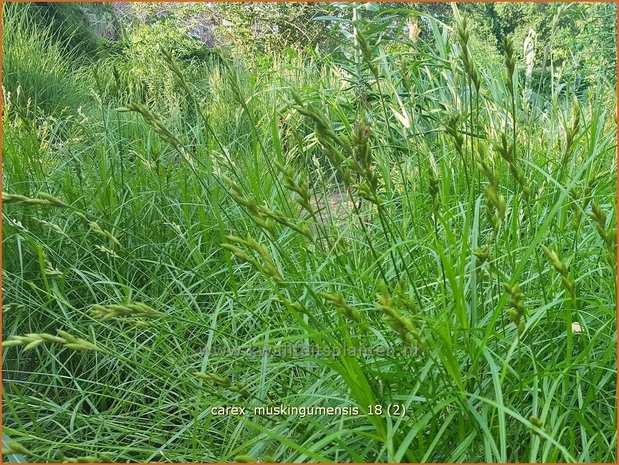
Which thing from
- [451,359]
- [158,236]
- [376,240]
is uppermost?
[451,359]

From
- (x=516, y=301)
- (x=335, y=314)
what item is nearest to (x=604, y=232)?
(x=516, y=301)

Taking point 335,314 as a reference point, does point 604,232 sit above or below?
above

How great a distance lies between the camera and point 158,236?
212 centimetres

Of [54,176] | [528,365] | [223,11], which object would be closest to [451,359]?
[528,365]

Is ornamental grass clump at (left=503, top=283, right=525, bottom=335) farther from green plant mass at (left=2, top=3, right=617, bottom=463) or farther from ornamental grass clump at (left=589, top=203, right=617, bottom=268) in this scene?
ornamental grass clump at (left=589, top=203, right=617, bottom=268)

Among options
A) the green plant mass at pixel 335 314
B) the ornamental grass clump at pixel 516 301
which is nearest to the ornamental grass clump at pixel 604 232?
the green plant mass at pixel 335 314

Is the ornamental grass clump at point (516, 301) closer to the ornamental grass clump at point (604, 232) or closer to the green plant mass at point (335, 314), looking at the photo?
the green plant mass at point (335, 314)

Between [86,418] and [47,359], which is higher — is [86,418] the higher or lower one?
the higher one

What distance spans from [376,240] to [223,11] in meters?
6.55

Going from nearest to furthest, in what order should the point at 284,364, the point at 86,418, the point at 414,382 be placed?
the point at 414,382, the point at 284,364, the point at 86,418

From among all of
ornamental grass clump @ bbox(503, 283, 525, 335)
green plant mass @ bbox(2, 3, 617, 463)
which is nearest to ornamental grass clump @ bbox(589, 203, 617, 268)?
green plant mass @ bbox(2, 3, 617, 463)

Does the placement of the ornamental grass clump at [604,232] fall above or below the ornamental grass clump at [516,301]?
above

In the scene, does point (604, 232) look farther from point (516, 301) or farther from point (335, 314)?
point (335, 314)

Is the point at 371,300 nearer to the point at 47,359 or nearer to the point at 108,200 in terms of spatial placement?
the point at 47,359
